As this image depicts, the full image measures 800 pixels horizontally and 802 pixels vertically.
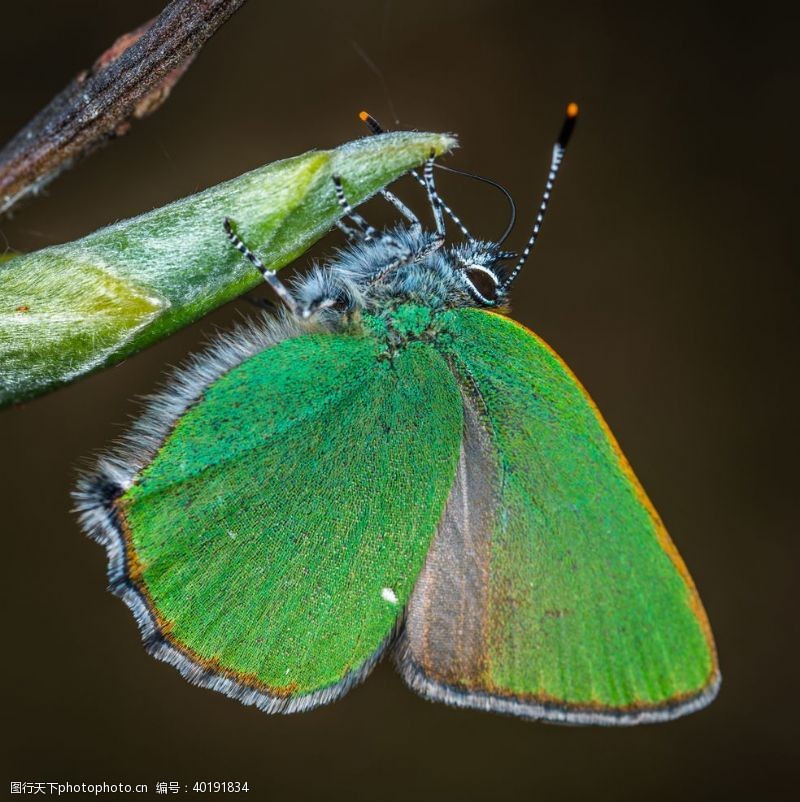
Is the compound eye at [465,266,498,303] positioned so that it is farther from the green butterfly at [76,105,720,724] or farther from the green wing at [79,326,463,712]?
the green wing at [79,326,463,712]

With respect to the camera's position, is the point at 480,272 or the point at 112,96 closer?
the point at 112,96

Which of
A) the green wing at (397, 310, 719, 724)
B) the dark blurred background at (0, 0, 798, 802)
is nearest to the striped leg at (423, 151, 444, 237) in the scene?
the green wing at (397, 310, 719, 724)

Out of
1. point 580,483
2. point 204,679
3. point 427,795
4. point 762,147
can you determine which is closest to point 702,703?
point 580,483

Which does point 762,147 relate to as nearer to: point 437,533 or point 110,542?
point 437,533

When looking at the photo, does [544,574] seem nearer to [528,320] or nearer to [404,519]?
[404,519]

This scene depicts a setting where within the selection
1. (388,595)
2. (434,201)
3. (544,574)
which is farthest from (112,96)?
(544,574)

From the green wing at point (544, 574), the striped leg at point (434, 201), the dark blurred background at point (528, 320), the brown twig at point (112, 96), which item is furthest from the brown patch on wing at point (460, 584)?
the dark blurred background at point (528, 320)

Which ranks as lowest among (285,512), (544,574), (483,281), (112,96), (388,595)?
(544,574)
